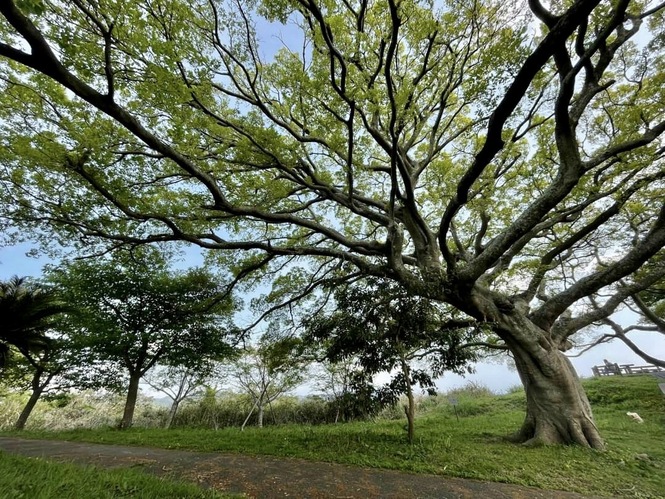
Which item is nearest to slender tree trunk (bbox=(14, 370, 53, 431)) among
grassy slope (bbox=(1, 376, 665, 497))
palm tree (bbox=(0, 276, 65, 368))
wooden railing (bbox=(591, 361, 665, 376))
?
palm tree (bbox=(0, 276, 65, 368))

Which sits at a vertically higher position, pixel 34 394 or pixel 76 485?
pixel 34 394

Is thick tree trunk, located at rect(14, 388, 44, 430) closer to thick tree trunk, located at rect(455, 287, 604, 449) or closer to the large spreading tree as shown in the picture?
the large spreading tree

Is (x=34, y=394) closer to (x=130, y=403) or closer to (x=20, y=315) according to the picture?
(x=130, y=403)

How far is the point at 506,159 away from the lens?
7.09 metres

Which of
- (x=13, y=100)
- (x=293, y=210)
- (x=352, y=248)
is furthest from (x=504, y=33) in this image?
(x=13, y=100)

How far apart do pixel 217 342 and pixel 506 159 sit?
37.4 feet

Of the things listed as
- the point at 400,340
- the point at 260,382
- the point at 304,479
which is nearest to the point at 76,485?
the point at 304,479

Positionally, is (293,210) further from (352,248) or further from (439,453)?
(439,453)

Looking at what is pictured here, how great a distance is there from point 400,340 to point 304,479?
2532 millimetres

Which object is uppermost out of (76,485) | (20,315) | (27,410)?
(20,315)

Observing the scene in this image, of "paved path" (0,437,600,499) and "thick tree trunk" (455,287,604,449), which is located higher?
"thick tree trunk" (455,287,604,449)

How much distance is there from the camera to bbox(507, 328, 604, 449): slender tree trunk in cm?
516

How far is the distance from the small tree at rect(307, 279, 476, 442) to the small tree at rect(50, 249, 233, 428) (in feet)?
20.5

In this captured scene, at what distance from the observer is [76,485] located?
2291mm
